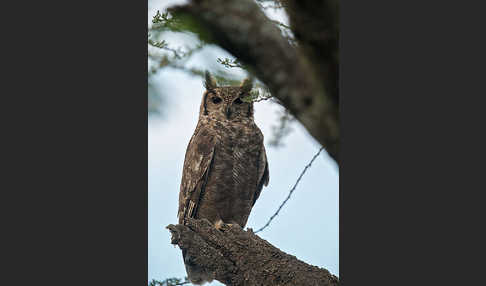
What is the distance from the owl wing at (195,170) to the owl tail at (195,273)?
0.25 m

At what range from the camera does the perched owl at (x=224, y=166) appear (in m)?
3.06

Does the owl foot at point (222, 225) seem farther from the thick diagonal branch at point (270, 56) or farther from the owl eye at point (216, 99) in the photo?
the thick diagonal branch at point (270, 56)

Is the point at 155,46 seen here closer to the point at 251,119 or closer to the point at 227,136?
the point at 251,119

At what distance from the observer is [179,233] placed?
2.83 m

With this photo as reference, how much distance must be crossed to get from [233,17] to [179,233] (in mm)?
1854

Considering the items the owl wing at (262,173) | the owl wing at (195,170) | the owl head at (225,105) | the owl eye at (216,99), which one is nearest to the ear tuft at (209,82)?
the owl head at (225,105)

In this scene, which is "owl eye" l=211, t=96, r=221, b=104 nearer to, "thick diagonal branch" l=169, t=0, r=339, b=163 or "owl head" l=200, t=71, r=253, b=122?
"owl head" l=200, t=71, r=253, b=122

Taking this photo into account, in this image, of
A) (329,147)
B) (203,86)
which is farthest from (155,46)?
(329,147)

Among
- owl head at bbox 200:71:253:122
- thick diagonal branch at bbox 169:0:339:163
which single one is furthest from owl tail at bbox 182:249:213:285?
thick diagonal branch at bbox 169:0:339:163

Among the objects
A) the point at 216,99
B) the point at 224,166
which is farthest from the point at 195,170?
Answer: the point at 216,99

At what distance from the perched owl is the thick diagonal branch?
5.49 feet

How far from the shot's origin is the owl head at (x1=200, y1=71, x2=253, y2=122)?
2.73 m

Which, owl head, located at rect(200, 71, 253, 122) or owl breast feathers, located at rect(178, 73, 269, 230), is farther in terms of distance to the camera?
owl breast feathers, located at rect(178, 73, 269, 230)

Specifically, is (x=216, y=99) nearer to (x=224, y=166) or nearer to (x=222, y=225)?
(x=224, y=166)
